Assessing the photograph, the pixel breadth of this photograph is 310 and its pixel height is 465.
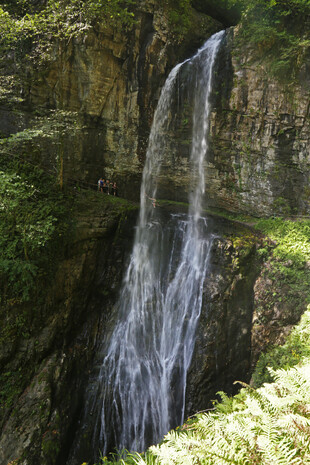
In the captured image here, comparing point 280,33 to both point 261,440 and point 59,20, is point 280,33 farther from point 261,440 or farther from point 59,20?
point 261,440

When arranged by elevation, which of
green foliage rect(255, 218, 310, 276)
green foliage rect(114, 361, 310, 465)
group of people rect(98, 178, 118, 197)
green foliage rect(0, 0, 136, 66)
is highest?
green foliage rect(0, 0, 136, 66)

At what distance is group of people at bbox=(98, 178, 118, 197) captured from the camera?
1207 cm

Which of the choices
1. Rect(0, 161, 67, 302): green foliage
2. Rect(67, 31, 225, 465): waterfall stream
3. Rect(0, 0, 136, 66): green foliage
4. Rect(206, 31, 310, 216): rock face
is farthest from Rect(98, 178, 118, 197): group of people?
Rect(0, 0, 136, 66): green foliage

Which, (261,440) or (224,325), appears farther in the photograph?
(224,325)

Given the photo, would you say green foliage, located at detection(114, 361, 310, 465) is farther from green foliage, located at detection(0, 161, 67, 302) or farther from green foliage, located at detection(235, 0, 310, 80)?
green foliage, located at detection(235, 0, 310, 80)


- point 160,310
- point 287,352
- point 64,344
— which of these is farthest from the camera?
point 160,310

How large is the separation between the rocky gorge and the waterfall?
1.30ft

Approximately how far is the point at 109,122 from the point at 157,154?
2686mm

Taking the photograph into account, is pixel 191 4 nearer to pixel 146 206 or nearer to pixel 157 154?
pixel 157 154

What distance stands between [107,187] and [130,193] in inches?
49.4

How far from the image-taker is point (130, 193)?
13.1 meters

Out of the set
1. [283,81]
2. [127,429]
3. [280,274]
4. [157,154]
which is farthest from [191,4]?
[127,429]

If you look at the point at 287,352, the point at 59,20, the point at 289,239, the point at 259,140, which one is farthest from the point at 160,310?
the point at 59,20

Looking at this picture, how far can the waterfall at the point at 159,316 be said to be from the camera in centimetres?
692
